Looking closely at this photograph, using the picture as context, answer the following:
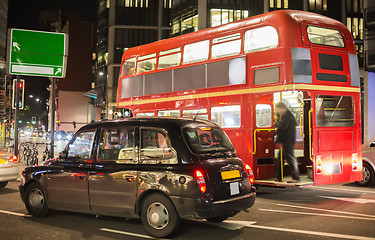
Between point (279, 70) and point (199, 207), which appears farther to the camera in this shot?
point (279, 70)

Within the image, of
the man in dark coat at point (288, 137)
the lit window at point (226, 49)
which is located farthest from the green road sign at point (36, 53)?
the man in dark coat at point (288, 137)

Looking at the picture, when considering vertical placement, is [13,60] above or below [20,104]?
above

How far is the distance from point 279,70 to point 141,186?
476 centimetres

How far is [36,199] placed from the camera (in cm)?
769

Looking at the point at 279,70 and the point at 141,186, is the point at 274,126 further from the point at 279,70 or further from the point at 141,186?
the point at 141,186

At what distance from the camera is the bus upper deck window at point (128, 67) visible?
14.3 meters

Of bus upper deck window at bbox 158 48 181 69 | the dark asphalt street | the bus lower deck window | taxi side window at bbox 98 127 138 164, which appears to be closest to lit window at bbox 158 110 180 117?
bus upper deck window at bbox 158 48 181 69

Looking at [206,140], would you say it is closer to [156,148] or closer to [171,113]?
[156,148]

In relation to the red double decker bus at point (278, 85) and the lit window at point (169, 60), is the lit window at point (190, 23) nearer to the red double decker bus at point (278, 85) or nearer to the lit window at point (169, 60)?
the lit window at point (169, 60)

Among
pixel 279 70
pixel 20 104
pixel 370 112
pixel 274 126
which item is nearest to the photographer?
pixel 279 70

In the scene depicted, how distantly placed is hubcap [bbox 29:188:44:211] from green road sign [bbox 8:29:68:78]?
7618 millimetres

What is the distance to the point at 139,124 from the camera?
667 cm

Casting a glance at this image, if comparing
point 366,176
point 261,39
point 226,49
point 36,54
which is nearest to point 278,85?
point 261,39

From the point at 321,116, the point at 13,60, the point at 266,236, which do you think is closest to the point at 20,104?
the point at 13,60
